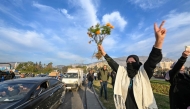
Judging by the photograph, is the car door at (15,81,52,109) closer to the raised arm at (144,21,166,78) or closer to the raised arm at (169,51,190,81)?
the raised arm at (144,21,166,78)

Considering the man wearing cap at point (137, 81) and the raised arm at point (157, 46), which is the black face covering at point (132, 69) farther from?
the raised arm at point (157, 46)

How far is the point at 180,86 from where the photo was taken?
297cm

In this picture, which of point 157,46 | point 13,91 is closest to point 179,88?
point 157,46

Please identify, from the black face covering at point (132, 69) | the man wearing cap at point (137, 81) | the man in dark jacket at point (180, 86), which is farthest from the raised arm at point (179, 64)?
the black face covering at point (132, 69)

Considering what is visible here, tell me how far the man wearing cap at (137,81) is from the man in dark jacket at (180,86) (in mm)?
809

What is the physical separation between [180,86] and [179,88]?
0.14ft

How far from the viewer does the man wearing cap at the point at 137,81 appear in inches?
87.4

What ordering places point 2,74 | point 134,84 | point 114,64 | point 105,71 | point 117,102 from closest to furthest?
point 134,84
point 117,102
point 114,64
point 105,71
point 2,74

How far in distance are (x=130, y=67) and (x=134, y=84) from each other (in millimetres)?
340

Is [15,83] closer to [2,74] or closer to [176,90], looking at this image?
[176,90]

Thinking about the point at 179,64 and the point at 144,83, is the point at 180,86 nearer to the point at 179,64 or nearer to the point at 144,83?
the point at 179,64

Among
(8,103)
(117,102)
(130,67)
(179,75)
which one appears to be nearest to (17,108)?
(8,103)

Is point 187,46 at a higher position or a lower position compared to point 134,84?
higher

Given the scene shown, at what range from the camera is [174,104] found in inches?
118
